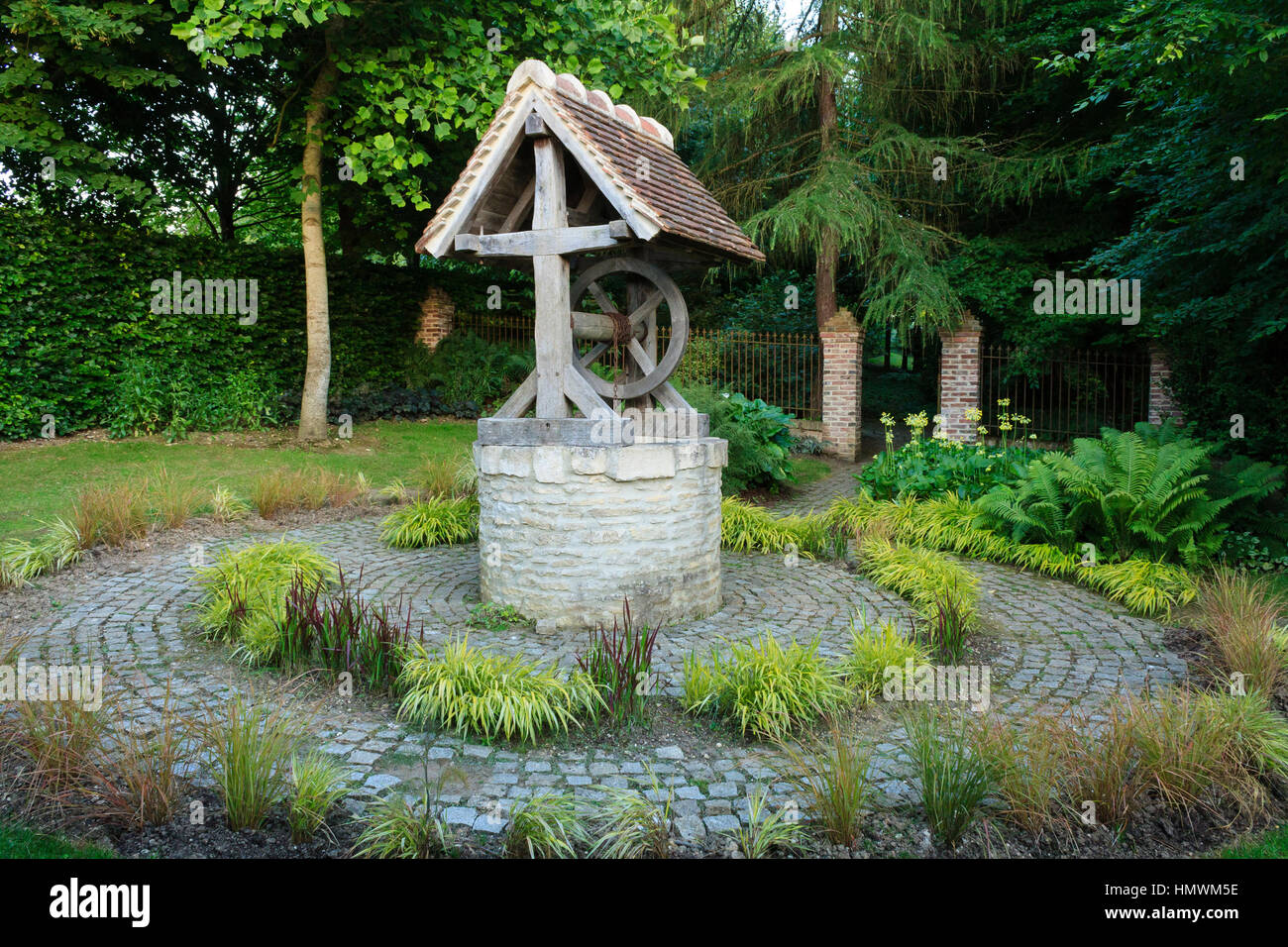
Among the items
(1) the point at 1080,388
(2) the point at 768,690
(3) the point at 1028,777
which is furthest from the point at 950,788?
(1) the point at 1080,388

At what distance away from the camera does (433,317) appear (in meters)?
16.7

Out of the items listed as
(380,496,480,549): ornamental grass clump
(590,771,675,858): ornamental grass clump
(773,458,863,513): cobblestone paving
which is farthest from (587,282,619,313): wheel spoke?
(590,771,675,858): ornamental grass clump

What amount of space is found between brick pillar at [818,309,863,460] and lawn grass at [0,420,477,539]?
6.33m

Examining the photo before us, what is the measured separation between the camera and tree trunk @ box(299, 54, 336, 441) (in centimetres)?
1191

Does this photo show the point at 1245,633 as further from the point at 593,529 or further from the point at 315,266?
the point at 315,266

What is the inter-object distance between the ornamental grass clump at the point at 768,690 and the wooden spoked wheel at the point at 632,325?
2390 mm

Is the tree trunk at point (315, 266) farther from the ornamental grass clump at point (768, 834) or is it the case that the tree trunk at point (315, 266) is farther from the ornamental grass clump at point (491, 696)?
the ornamental grass clump at point (768, 834)

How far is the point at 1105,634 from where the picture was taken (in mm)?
5672

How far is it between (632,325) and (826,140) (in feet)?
33.7

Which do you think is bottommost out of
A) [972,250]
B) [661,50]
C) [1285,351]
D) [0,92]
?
[1285,351]

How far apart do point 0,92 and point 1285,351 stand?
15.1 metres

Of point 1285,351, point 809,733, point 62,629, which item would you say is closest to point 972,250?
point 1285,351

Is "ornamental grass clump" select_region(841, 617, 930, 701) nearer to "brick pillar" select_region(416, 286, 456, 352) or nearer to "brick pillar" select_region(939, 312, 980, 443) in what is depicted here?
"brick pillar" select_region(939, 312, 980, 443)

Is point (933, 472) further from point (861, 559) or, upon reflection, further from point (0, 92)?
point (0, 92)
